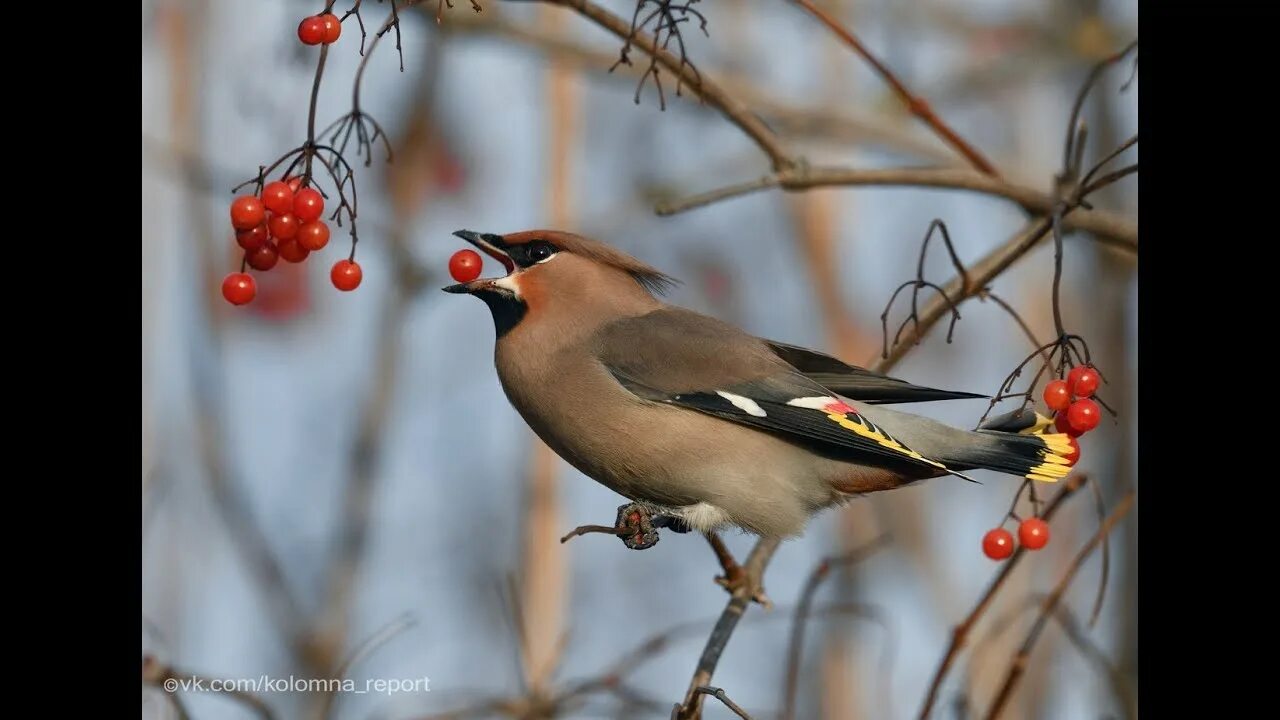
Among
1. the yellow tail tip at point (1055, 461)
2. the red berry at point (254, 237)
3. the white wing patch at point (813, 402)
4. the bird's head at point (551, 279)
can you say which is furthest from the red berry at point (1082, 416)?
the red berry at point (254, 237)

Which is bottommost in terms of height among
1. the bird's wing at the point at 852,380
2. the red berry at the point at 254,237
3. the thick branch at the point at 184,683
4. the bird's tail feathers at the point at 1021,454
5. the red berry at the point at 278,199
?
the thick branch at the point at 184,683

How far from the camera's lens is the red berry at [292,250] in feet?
8.48

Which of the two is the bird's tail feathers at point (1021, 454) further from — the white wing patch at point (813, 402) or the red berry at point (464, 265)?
the red berry at point (464, 265)

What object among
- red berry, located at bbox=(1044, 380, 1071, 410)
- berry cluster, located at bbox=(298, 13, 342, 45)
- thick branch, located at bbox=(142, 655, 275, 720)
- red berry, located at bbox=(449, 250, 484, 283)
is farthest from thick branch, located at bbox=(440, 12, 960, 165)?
thick branch, located at bbox=(142, 655, 275, 720)

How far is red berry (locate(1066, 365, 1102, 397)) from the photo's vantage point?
2.57m

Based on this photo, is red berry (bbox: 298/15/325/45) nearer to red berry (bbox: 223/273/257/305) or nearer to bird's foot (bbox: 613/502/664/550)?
red berry (bbox: 223/273/257/305)

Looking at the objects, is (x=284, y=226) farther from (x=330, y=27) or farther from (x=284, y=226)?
(x=330, y=27)

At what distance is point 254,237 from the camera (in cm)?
259

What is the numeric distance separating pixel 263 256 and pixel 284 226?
10cm

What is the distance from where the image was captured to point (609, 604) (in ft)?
19.1

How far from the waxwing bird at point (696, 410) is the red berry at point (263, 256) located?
58 centimetres
